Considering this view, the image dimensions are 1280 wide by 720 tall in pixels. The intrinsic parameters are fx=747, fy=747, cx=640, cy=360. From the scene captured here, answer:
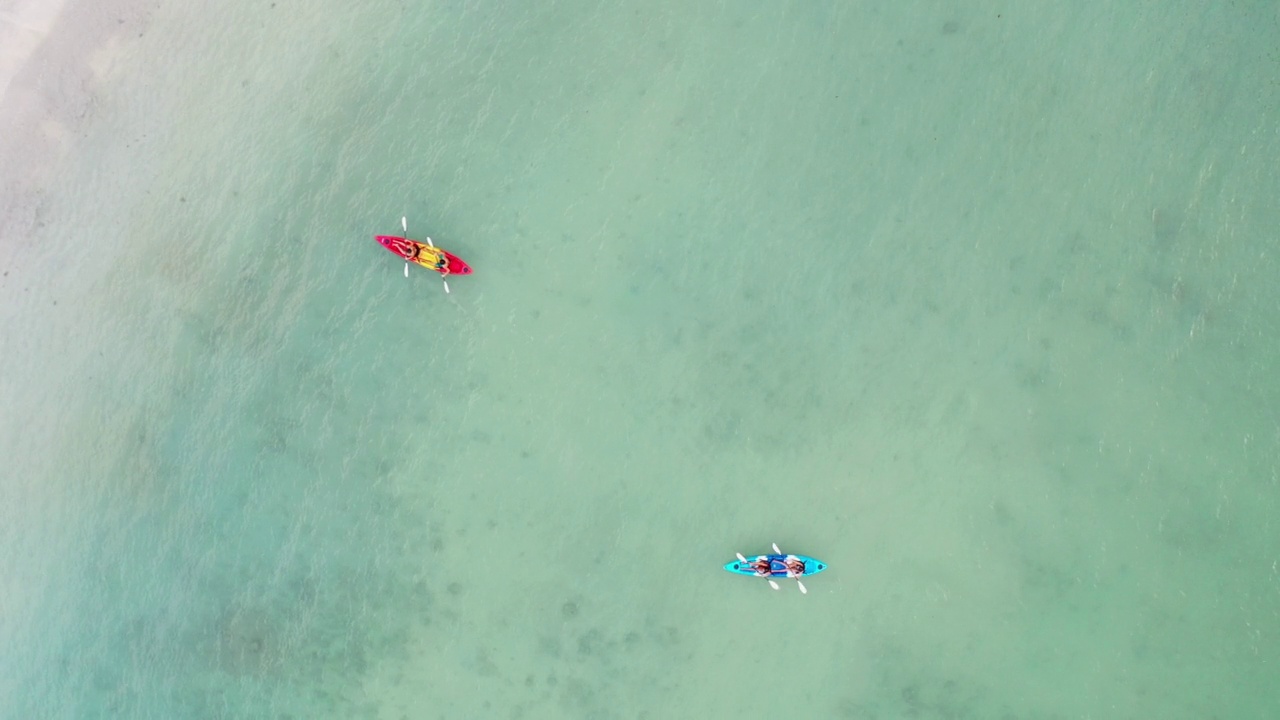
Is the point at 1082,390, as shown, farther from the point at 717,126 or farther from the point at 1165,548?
the point at 717,126

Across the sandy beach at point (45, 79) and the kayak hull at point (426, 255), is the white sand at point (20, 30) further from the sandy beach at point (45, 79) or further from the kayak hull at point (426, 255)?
the kayak hull at point (426, 255)

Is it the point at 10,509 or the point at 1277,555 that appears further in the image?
the point at 10,509

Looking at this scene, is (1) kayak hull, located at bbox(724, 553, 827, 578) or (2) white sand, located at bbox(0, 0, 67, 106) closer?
(1) kayak hull, located at bbox(724, 553, 827, 578)

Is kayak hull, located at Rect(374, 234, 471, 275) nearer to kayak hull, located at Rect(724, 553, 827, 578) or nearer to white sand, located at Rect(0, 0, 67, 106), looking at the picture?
kayak hull, located at Rect(724, 553, 827, 578)

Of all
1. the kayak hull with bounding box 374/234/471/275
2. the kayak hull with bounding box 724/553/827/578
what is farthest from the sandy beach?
the kayak hull with bounding box 724/553/827/578

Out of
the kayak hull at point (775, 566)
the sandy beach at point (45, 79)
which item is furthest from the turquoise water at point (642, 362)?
the kayak hull at point (775, 566)

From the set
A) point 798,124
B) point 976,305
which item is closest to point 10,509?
point 798,124
